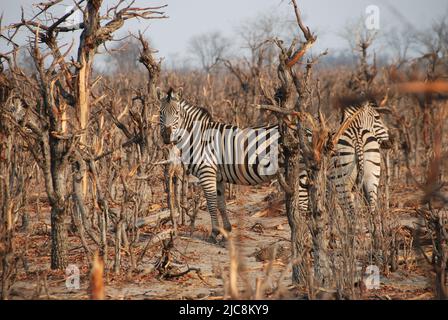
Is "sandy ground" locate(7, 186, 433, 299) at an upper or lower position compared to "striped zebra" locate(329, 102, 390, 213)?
lower

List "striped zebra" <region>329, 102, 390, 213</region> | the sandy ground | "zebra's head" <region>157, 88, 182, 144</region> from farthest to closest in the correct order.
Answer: "zebra's head" <region>157, 88, 182, 144</region>, "striped zebra" <region>329, 102, 390, 213</region>, the sandy ground

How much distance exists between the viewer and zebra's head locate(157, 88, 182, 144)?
810 cm

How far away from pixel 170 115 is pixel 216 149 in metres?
0.84

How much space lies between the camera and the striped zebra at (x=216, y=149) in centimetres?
774

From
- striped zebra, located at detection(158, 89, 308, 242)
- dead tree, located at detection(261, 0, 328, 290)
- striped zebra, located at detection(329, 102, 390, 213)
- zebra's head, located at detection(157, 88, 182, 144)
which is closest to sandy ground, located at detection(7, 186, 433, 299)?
dead tree, located at detection(261, 0, 328, 290)

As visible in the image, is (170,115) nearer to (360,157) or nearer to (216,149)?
(216,149)

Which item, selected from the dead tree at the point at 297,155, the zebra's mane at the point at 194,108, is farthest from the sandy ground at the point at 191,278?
the zebra's mane at the point at 194,108

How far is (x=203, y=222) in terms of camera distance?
8.89m

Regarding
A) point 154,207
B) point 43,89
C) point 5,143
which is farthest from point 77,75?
point 154,207

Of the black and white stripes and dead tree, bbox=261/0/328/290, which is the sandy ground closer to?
dead tree, bbox=261/0/328/290

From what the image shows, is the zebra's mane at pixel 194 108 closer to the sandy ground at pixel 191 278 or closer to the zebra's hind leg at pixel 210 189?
the zebra's hind leg at pixel 210 189
